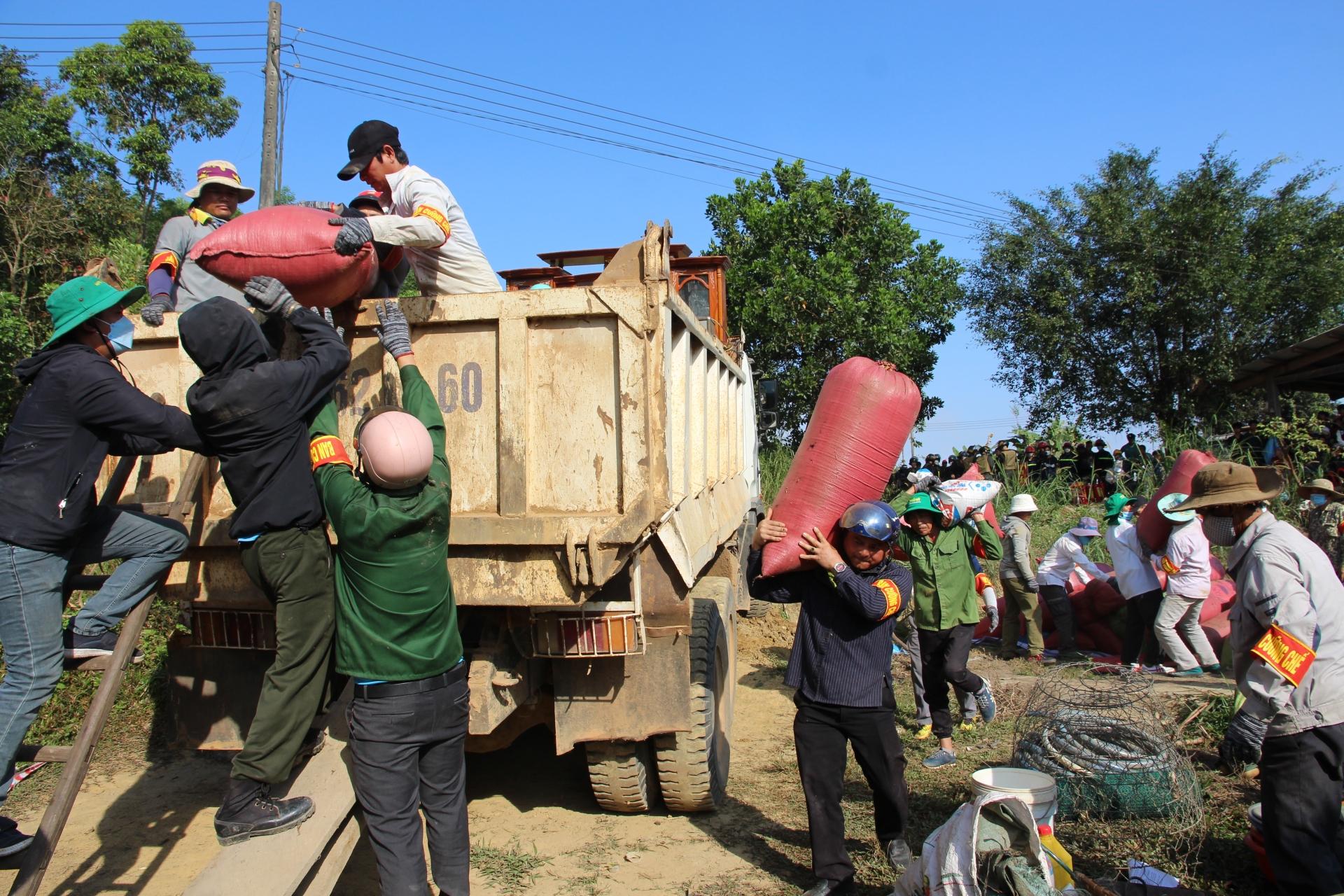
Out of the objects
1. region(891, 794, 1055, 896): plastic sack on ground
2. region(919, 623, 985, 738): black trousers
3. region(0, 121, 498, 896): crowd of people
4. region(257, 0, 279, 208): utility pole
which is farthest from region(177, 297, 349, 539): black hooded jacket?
region(257, 0, 279, 208): utility pole

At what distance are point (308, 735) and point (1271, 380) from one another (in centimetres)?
1407

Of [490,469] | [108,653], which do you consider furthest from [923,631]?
[108,653]

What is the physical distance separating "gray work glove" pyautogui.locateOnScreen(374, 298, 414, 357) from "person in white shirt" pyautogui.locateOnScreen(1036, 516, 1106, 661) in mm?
6545

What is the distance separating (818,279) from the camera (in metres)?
18.3

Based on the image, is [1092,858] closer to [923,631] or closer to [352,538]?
[923,631]

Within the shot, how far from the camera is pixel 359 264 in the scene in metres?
3.28

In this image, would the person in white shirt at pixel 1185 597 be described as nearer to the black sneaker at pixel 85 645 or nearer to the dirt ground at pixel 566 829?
the dirt ground at pixel 566 829

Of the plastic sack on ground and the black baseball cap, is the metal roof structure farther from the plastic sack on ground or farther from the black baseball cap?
the black baseball cap

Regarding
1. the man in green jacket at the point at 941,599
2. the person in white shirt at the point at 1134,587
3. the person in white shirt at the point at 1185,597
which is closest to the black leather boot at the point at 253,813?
the man in green jacket at the point at 941,599

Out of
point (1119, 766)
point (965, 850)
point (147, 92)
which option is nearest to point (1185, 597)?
point (1119, 766)

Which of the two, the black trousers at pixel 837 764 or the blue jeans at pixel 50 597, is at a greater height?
A: the blue jeans at pixel 50 597

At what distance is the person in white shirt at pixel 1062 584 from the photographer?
8.00 meters

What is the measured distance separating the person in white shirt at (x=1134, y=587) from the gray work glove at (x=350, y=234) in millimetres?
6514

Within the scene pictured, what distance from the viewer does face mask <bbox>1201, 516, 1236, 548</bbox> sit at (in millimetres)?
3396
